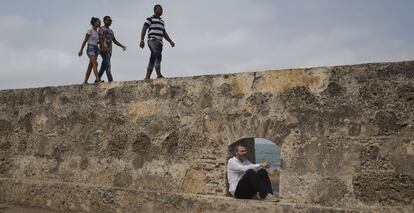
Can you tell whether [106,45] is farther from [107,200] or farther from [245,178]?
[245,178]

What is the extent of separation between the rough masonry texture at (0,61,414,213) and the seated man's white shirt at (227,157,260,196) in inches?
4.2

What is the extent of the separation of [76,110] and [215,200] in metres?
2.84

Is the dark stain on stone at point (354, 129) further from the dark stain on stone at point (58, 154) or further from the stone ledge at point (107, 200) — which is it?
the dark stain on stone at point (58, 154)

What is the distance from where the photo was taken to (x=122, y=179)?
6.61 meters

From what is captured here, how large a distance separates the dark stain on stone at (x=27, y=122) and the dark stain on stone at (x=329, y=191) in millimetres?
4815

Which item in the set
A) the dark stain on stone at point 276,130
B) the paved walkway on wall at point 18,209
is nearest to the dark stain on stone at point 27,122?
the paved walkway on wall at point 18,209

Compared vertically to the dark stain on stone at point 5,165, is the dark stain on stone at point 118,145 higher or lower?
higher

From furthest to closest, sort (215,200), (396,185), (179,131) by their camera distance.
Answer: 1. (179,131)
2. (215,200)
3. (396,185)

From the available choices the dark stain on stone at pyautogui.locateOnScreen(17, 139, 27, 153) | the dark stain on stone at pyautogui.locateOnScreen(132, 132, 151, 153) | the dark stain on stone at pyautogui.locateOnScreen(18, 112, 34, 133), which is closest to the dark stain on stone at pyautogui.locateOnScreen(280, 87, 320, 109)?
the dark stain on stone at pyautogui.locateOnScreen(132, 132, 151, 153)

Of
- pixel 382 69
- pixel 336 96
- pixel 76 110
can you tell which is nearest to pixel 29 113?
pixel 76 110

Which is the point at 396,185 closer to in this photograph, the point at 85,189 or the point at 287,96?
the point at 287,96

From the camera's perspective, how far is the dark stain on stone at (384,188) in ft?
15.7

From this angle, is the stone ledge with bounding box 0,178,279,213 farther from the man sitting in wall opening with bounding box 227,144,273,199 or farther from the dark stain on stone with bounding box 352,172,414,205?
the dark stain on stone with bounding box 352,172,414,205

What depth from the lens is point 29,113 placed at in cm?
784
